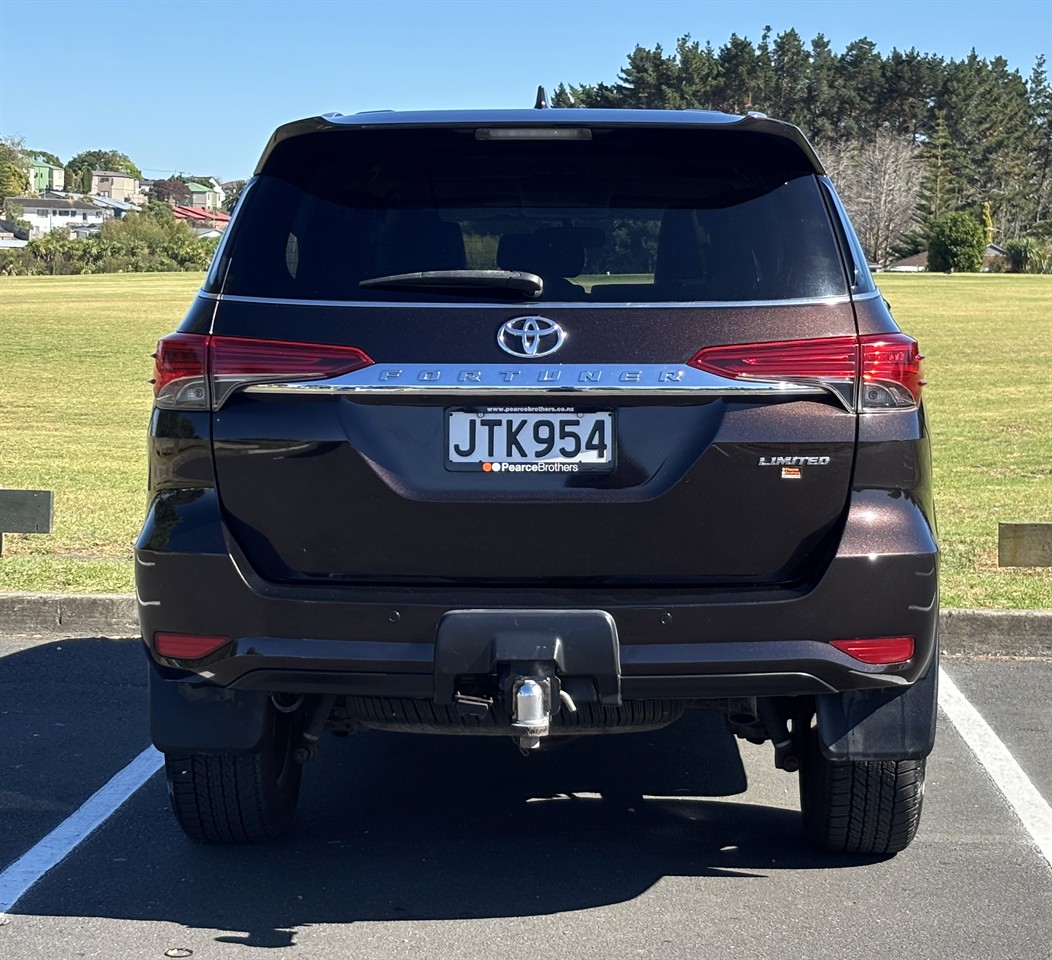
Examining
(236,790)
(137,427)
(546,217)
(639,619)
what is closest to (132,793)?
(236,790)

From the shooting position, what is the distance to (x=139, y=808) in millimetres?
4801

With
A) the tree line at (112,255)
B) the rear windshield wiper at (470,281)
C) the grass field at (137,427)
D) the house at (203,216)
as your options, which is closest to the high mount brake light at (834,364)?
the rear windshield wiper at (470,281)

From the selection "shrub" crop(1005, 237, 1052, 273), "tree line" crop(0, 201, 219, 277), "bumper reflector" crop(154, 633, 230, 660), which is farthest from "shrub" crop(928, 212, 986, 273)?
"bumper reflector" crop(154, 633, 230, 660)

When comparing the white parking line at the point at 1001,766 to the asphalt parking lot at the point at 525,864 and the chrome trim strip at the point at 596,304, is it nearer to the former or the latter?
the asphalt parking lot at the point at 525,864

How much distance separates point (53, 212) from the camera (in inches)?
7244

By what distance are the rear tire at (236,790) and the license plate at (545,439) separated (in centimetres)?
109

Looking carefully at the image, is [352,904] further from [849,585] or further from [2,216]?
[2,216]

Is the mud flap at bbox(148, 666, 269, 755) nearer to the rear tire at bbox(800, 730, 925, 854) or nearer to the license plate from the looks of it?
the license plate

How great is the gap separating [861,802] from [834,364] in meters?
1.31

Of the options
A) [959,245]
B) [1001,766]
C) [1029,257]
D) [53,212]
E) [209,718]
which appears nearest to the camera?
[209,718]

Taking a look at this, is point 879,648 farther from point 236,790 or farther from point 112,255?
point 112,255

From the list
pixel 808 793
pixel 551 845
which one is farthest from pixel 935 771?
pixel 551 845

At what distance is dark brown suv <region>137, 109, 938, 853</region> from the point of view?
11.5ft

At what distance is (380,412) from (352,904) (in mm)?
1363
